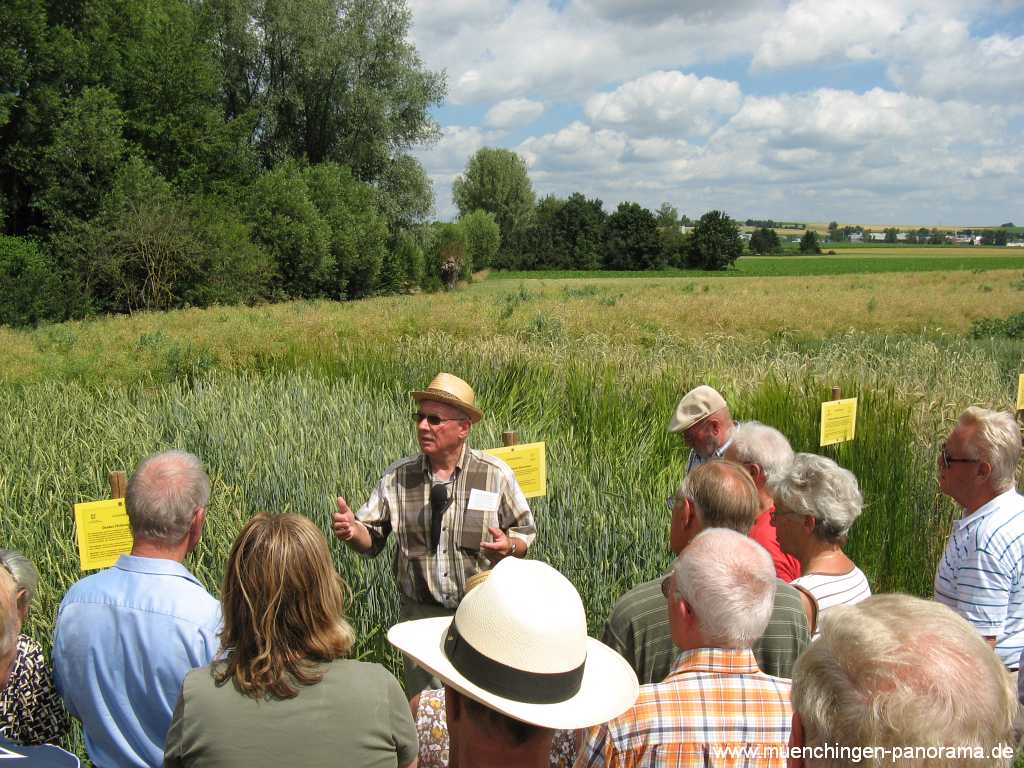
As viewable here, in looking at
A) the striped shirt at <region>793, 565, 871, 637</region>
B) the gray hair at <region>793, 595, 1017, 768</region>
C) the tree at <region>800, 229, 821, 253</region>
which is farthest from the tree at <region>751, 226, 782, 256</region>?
the gray hair at <region>793, 595, 1017, 768</region>

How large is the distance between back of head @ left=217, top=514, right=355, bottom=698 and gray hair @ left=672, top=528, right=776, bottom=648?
814 mm

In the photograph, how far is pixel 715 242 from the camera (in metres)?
74.9

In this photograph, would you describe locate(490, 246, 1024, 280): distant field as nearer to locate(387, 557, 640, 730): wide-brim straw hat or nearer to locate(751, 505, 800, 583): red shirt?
locate(751, 505, 800, 583): red shirt

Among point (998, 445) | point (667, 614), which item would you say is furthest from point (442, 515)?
point (998, 445)

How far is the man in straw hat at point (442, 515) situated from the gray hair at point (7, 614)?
4.24ft

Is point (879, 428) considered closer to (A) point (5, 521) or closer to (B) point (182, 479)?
(B) point (182, 479)

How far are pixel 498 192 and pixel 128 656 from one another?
82349 millimetres

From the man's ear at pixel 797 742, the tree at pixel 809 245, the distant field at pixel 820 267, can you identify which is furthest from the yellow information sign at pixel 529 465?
the tree at pixel 809 245

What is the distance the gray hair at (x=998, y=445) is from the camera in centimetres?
300

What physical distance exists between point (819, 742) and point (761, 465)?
2.19 metres

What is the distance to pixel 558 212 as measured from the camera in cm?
8419

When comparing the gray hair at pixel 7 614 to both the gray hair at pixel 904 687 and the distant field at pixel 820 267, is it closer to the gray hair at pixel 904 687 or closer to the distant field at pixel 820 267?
the gray hair at pixel 904 687

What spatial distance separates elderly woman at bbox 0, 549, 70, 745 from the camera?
7.21 feet

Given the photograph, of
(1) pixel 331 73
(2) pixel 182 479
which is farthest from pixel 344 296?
(2) pixel 182 479
